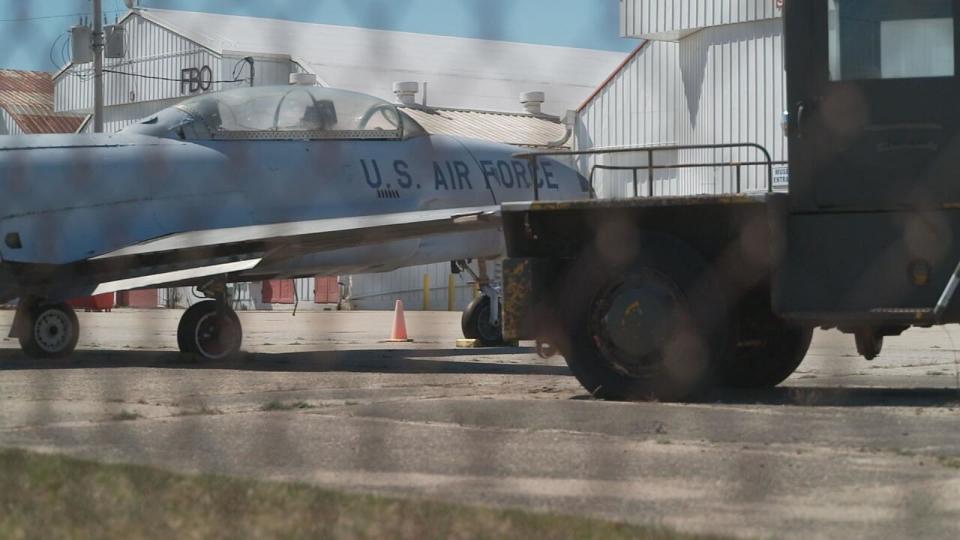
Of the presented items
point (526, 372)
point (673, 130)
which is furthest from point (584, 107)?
point (526, 372)

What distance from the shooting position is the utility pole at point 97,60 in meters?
5.79

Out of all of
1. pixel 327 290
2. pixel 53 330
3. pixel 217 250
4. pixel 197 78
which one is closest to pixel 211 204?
pixel 217 250

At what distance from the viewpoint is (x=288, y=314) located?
27.8 m

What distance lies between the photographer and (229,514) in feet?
15.4

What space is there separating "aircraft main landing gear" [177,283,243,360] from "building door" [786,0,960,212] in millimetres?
6440

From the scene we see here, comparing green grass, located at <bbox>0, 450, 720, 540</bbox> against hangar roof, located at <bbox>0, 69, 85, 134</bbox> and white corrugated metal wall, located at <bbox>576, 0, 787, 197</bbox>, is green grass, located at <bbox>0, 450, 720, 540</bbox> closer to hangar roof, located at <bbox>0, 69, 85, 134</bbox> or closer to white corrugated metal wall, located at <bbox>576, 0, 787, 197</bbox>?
white corrugated metal wall, located at <bbox>576, 0, 787, 197</bbox>

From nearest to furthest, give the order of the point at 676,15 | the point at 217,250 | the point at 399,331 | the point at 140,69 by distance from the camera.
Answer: the point at 676,15 < the point at 140,69 < the point at 217,250 < the point at 399,331

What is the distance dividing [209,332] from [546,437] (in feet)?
22.5

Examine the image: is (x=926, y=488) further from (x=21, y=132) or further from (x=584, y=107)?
(x=21, y=132)

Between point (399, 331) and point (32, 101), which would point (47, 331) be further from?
point (399, 331)

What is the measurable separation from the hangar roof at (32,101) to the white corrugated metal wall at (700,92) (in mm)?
2724

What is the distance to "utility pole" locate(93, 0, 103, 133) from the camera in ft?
19.0

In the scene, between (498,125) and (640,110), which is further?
(498,125)

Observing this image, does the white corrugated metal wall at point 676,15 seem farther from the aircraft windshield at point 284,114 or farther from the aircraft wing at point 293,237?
the aircraft windshield at point 284,114
